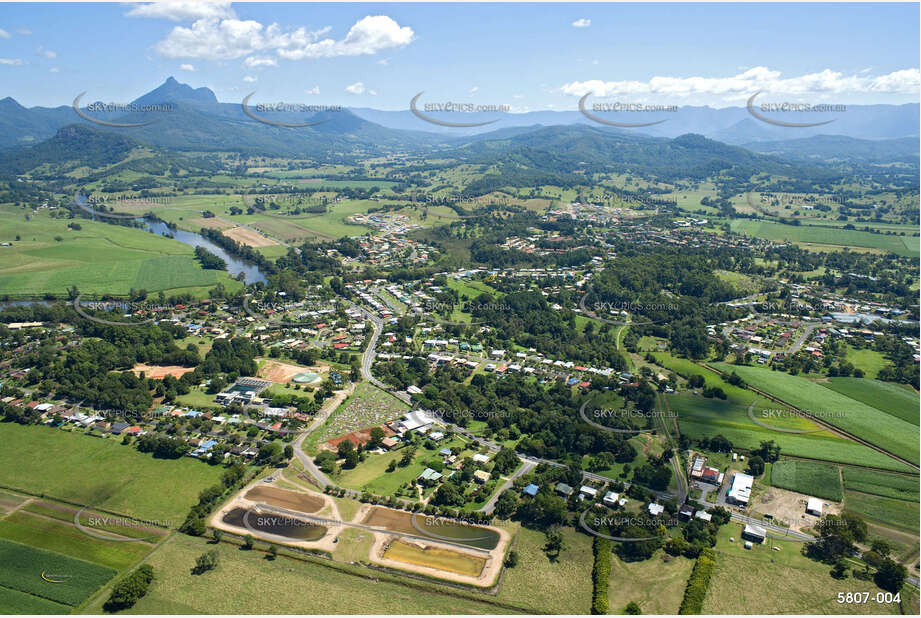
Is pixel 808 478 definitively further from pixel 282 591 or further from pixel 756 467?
pixel 282 591

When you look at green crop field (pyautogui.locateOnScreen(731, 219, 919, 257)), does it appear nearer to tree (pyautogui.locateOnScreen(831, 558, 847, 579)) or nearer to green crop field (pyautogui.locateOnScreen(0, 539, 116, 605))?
tree (pyautogui.locateOnScreen(831, 558, 847, 579))

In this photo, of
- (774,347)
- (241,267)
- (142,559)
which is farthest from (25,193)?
(774,347)

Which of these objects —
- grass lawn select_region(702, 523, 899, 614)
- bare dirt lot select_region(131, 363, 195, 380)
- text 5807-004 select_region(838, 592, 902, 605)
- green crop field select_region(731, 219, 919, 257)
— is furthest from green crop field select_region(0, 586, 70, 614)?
green crop field select_region(731, 219, 919, 257)

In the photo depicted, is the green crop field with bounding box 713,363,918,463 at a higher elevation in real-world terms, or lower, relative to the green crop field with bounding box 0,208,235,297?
lower

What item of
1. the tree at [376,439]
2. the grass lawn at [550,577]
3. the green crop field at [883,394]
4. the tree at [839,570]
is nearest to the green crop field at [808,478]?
the tree at [839,570]

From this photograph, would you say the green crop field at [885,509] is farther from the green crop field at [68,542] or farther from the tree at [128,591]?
the green crop field at [68,542]
